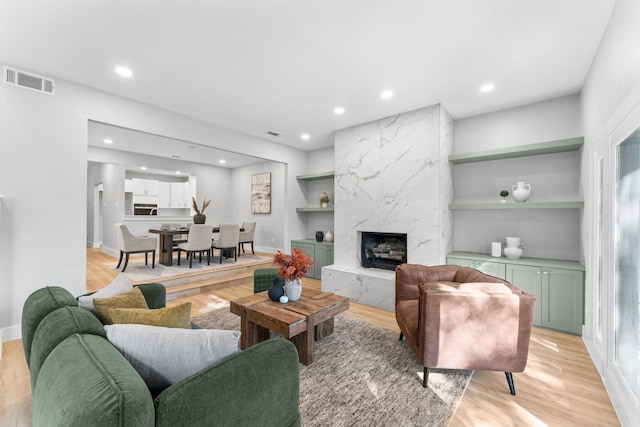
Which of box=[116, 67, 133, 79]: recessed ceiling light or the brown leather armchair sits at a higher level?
box=[116, 67, 133, 79]: recessed ceiling light

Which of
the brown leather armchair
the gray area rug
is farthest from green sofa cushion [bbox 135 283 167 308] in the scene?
the brown leather armchair

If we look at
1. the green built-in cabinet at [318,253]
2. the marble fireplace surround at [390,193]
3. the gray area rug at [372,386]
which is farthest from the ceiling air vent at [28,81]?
the green built-in cabinet at [318,253]

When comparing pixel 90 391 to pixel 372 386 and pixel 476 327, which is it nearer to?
pixel 372 386

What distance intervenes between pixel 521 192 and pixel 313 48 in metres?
3.03

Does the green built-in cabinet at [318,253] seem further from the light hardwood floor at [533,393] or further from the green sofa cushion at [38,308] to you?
the green sofa cushion at [38,308]

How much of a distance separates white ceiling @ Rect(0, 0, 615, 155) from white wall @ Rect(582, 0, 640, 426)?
27 cm

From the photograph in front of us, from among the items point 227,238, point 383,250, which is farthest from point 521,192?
point 227,238

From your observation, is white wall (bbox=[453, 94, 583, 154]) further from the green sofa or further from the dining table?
the dining table

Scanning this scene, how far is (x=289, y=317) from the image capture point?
227 centimetres

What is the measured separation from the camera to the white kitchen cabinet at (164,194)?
8.46 meters

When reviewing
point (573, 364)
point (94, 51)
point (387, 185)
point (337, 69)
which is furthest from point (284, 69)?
point (573, 364)

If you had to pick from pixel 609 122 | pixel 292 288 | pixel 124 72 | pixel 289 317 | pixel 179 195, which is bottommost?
pixel 289 317

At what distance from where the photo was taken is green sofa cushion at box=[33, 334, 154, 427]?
689mm

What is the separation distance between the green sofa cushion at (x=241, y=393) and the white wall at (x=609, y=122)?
1972 millimetres
